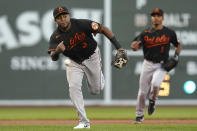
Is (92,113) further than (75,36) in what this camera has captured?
Yes

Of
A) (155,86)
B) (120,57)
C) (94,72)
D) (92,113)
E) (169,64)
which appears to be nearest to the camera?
(120,57)

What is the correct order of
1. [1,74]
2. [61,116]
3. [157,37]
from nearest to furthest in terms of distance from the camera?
[157,37], [61,116], [1,74]

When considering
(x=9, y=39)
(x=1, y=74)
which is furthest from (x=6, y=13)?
(x=1, y=74)

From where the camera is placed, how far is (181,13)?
45.5 ft

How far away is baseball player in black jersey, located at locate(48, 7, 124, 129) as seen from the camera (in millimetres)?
7360

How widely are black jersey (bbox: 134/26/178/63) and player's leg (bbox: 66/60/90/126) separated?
1526 millimetres

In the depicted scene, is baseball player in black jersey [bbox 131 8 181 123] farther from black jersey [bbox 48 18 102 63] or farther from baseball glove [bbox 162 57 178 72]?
black jersey [bbox 48 18 102 63]

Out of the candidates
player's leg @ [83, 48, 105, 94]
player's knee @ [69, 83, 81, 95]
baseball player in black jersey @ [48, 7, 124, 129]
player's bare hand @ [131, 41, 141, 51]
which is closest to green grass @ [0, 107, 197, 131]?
player's bare hand @ [131, 41, 141, 51]

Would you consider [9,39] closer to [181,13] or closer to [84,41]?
[181,13]

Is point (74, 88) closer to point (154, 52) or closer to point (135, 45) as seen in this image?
point (135, 45)

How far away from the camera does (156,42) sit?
8836 mm

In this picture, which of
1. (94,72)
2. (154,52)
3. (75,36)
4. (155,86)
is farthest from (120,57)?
(154,52)

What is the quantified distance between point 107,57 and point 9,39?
2.41 meters

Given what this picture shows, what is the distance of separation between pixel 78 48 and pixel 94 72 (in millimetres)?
426
